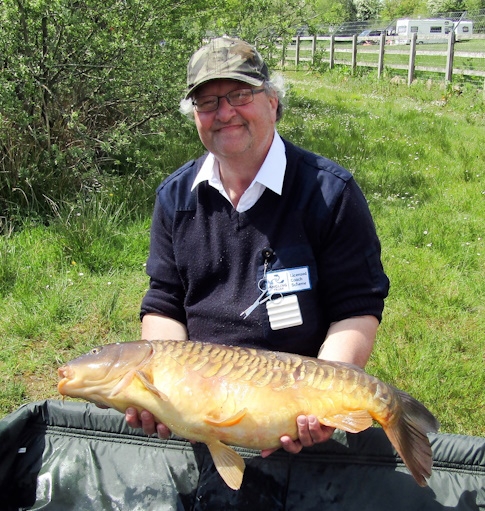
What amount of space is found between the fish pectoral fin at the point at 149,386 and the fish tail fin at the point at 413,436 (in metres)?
0.51

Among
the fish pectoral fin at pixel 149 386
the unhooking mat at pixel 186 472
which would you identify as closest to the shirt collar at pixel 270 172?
the fish pectoral fin at pixel 149 386

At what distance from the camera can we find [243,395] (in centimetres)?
138

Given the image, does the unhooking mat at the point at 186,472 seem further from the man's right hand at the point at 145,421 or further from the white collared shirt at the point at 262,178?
the white collared shirt at the point at 262,178

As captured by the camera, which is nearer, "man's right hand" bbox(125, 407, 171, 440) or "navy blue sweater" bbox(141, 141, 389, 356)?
"man's right hand" bbox(125, 407, 171, 440)

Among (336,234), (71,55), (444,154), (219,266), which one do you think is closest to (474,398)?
(336,234)

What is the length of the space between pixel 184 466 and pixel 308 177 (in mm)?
952

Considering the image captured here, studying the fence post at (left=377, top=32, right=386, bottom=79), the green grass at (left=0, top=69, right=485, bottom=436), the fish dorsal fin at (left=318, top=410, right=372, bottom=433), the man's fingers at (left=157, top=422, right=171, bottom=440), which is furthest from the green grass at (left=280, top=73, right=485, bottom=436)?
the fence post at (left=377, top=32, right=386, bottom=79)

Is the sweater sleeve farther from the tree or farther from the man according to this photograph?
the tree

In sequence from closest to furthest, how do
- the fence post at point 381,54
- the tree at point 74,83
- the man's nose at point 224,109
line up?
the man's nose at point 224,109 < the tree at point 74,83 < the fence post at point 381,54

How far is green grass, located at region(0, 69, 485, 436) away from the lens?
2260 mm

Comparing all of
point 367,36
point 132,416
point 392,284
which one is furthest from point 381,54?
point 132,416

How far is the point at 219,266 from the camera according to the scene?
5.41 ft

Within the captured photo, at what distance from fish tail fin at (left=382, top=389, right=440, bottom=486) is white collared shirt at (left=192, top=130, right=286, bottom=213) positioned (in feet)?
1.96

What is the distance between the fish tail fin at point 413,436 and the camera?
54.5 inches
